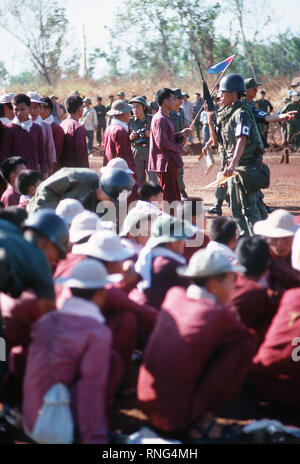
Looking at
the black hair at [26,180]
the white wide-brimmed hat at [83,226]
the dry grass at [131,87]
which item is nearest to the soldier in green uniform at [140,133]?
the black hair at [26,180]

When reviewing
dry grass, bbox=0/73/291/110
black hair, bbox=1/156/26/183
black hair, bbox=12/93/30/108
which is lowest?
black hair, bbox=1/156/26/183

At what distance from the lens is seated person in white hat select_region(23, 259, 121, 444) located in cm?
324

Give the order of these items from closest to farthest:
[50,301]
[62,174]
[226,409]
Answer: [50,301] < [226,409] < [62,174]

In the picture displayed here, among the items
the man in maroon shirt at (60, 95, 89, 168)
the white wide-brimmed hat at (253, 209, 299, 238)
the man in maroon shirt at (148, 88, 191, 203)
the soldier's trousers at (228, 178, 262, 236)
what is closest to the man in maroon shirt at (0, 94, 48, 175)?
the man in maroon shirt at (60, 95, 89, 168)

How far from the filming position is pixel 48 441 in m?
3.33

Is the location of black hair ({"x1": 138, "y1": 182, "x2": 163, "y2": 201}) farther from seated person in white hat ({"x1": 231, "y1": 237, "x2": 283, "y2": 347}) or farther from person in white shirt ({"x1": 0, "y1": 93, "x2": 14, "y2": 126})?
person in white shirt ({"x1": 0, "y1": 93, "x2": 14, "y2": 126})

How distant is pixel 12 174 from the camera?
610 centimetres

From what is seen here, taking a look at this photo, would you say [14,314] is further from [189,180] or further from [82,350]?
[189,180]

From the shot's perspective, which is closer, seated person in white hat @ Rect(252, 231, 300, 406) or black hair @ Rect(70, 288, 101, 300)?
black hair @ Rect(70, 288, 101, 300)

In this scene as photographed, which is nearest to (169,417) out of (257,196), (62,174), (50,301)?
(50,301)

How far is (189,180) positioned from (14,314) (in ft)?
37.5

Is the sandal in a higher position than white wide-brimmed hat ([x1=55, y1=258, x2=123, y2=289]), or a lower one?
lower

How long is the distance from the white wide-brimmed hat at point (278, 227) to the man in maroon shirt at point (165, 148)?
3.41m

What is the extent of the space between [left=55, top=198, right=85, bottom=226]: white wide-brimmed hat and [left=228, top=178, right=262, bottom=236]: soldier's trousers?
253 centimetres
